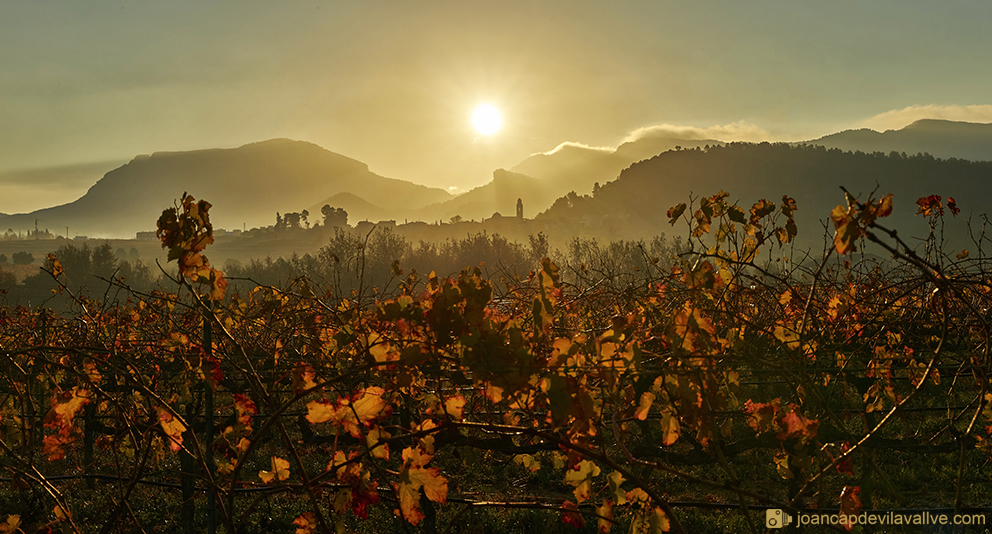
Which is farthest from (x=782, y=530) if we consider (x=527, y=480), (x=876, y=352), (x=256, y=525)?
(x=256, y=525)

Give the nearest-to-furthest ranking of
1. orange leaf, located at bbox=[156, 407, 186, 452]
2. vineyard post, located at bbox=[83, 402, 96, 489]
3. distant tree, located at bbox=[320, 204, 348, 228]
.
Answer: orange leaf, located at bbox=[156, 407, 186, 452]
vineyard post, located at bbox=[83, 402, 96, 489]
distant tree, located at bbox=[320, 204, 348, 228]

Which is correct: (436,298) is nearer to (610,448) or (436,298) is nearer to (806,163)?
(610,448)

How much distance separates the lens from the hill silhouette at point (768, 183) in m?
130

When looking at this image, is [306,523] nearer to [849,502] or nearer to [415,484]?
[415,484]

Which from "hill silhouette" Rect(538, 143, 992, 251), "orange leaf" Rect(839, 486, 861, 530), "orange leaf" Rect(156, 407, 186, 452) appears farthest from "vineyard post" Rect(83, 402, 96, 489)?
"hill silhouette" Rect(538, 143, 992, 251)

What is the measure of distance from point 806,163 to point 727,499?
160 metres

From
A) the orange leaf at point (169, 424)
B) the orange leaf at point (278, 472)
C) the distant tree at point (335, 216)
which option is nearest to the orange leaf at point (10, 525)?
the orange leaf at point (169, 424)

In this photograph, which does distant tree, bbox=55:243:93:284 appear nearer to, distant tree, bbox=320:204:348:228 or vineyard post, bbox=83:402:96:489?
vineyard post, bbox=83:402:96:489

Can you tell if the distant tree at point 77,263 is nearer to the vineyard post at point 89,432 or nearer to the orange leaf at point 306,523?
the vineyard post at point 89,432

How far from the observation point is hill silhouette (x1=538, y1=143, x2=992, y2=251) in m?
130

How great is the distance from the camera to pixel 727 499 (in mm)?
6285

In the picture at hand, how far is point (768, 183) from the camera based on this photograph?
14225 cm

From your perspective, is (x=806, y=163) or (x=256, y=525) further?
(x=806, y=163)

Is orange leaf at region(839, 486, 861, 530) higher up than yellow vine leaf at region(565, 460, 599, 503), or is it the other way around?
yellow vine leaf at region(565, 460, 599, 503)
